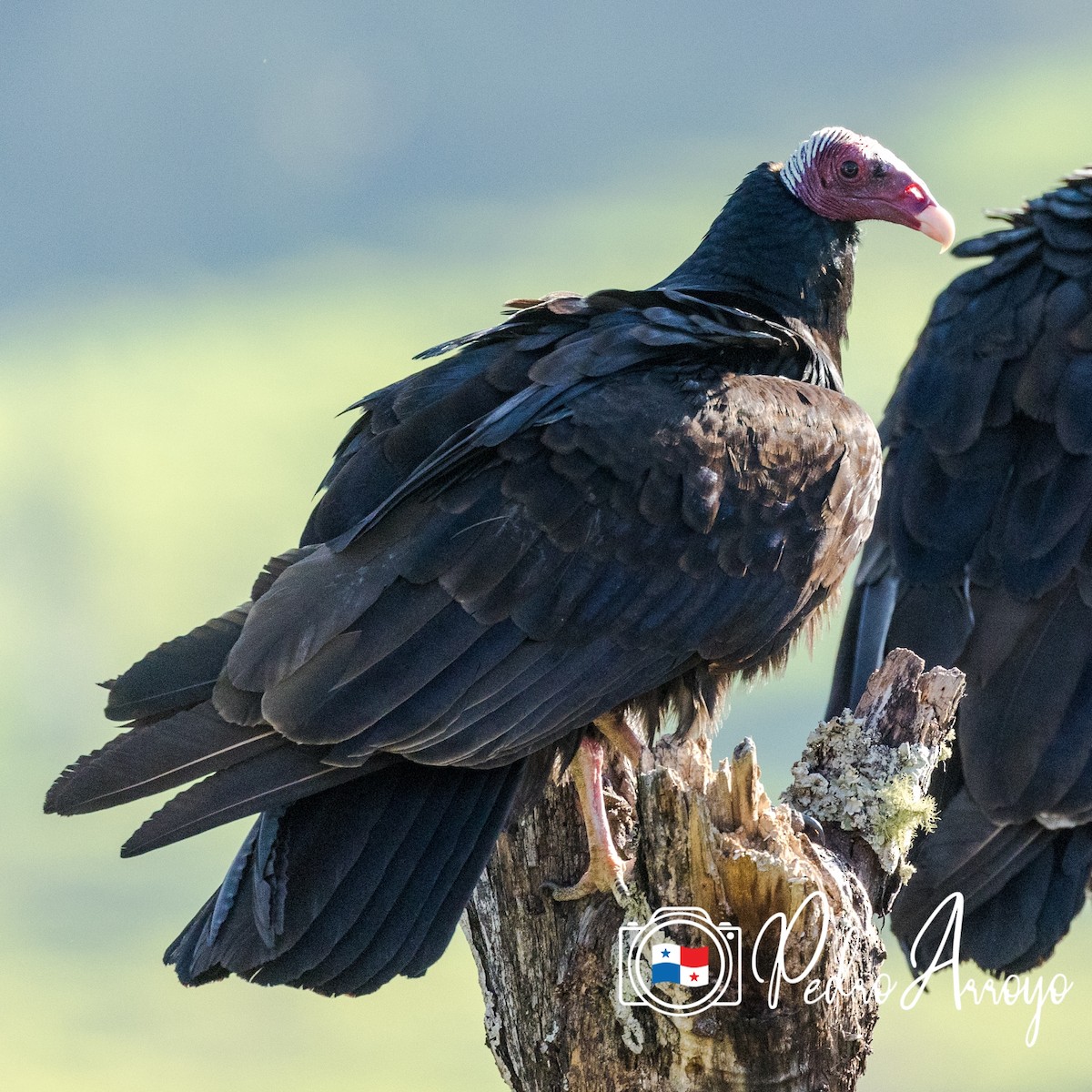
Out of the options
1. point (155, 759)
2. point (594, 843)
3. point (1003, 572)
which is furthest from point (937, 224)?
point (155, 759)

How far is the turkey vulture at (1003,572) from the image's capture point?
128 inches

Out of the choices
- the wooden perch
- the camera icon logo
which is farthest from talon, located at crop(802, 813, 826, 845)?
the camera icon logo

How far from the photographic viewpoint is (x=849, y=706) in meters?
3.46

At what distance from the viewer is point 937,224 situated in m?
3.64

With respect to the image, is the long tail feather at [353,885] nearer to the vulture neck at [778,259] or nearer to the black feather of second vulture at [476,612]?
Result: the black feather of second vulture at [476,612]

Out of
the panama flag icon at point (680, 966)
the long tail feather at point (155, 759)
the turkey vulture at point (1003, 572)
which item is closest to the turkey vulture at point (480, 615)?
the long tail feather at point (155, 759)

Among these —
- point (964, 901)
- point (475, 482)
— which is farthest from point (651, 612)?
point (964, 901)

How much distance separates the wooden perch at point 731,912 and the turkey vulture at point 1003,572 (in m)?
0.39

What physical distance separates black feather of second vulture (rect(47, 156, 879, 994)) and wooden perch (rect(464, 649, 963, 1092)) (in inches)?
9.7

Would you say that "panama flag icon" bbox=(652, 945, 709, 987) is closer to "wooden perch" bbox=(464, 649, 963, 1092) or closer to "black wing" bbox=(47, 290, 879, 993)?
"wooden perch" bbox=(464, 649, 963, 1092)

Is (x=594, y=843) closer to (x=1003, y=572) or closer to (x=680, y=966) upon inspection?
(x=680, y=966)

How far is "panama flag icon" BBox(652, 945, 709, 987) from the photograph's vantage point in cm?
252

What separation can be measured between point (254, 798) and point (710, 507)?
985 mm

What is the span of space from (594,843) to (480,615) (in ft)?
1.62
